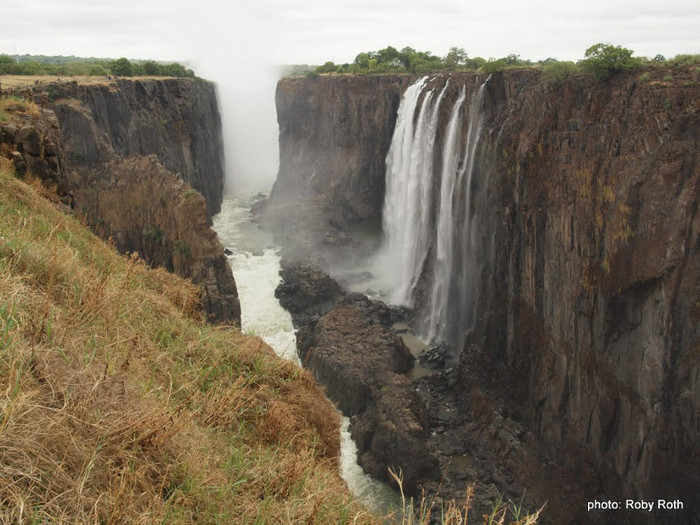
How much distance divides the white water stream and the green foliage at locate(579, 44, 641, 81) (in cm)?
1359

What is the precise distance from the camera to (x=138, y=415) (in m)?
4.88

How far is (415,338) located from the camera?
98.8ft

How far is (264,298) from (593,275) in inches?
827

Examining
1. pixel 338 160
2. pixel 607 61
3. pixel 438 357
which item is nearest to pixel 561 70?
pixel 607 61

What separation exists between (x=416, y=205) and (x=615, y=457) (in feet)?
69.9

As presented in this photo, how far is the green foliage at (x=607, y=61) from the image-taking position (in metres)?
18.0

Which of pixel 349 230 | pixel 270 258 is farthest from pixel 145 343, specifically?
pixel 349 230

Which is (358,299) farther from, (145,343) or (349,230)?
(145,343)

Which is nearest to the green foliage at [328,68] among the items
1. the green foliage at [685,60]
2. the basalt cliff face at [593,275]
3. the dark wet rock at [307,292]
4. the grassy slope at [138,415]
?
the dark wet rock at [307,292]

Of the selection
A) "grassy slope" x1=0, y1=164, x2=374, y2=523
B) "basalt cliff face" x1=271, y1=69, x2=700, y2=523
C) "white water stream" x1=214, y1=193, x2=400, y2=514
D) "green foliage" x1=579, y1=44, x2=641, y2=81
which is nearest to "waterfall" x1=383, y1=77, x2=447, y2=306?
"basalt cliff face" x1=271, y1=69, x2=700, y2=523

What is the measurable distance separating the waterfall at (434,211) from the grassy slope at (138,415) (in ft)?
66.2

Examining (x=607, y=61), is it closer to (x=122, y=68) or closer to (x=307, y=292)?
(x=307, y=292)

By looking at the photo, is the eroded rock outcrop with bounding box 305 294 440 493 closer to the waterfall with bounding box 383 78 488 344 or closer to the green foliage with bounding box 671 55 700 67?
the waterfall with bounding box 383 78 488 344

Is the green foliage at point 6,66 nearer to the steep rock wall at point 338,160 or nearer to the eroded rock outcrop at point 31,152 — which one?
the steep rock wall at point 338,160
